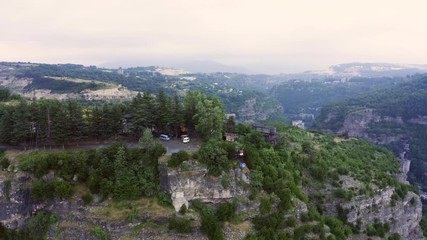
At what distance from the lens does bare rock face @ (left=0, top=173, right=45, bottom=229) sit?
124ft

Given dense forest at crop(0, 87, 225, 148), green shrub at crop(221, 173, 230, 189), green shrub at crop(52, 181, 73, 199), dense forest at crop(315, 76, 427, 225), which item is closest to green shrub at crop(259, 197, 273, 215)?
green shrub at crop(221, 173, 230, 189)

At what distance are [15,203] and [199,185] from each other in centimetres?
1896

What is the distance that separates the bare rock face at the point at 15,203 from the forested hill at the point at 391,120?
331ft

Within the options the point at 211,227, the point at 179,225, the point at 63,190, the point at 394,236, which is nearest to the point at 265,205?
the point at 211,227

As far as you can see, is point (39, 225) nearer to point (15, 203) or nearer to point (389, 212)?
point (15, 203)

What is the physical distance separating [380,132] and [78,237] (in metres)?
124

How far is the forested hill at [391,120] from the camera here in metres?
123

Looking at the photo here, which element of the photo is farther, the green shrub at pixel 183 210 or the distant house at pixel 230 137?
the distant house at pixel 230 137

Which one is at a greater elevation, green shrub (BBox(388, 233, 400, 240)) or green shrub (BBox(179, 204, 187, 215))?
green shrub (BBox(179, 204, 187, 215))

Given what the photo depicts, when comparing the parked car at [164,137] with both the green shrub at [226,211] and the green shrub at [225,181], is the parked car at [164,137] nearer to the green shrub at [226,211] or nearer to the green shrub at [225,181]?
the green shrub at [225,181]

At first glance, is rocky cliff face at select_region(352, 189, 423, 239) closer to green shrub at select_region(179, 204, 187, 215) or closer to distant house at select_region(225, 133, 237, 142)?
distant house at select_region(225, 133, 237, 142)

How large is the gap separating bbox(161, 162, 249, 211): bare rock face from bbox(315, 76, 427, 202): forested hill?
88588mm

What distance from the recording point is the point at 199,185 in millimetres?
38219

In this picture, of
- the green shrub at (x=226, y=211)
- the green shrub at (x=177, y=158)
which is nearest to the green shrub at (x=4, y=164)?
the green shrub at (x=177, y=158)
